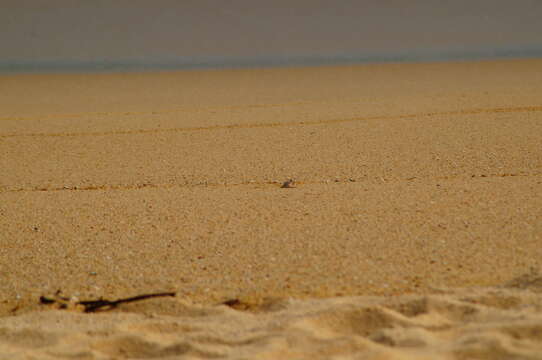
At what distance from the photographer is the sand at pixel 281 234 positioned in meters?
2.32

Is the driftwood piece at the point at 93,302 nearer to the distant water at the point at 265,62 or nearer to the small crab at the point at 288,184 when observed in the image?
the small crab at the point at 288,184

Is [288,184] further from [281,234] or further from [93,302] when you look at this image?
[93,302]

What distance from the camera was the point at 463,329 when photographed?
224 cm

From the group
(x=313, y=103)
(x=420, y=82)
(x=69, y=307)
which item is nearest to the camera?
(x=69, y=307)

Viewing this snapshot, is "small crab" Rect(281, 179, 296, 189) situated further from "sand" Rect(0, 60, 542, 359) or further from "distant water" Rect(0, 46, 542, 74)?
"distant water" Rect(0, 46, 542, 74)

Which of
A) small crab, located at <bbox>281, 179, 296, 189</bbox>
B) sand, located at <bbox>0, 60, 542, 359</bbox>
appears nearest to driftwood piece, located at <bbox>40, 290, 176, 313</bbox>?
sand, located at <bbox>0, 60, 542, 359</bbox>

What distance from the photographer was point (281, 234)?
3.32 meters

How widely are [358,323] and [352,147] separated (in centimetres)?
306

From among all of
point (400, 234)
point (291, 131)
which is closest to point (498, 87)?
point (291, 131)

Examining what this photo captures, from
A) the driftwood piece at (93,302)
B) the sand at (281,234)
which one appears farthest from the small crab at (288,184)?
the driftwood piece at (93,302)

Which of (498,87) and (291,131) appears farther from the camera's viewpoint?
(498,87)

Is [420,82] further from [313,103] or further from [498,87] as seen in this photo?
[313,103]

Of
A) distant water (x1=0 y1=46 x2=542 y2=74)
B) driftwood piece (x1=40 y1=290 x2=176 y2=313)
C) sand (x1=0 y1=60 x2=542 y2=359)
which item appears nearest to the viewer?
sand (x1=0 y1=60 x2=542 y2=359)

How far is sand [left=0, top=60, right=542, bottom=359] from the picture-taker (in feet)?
7.63
